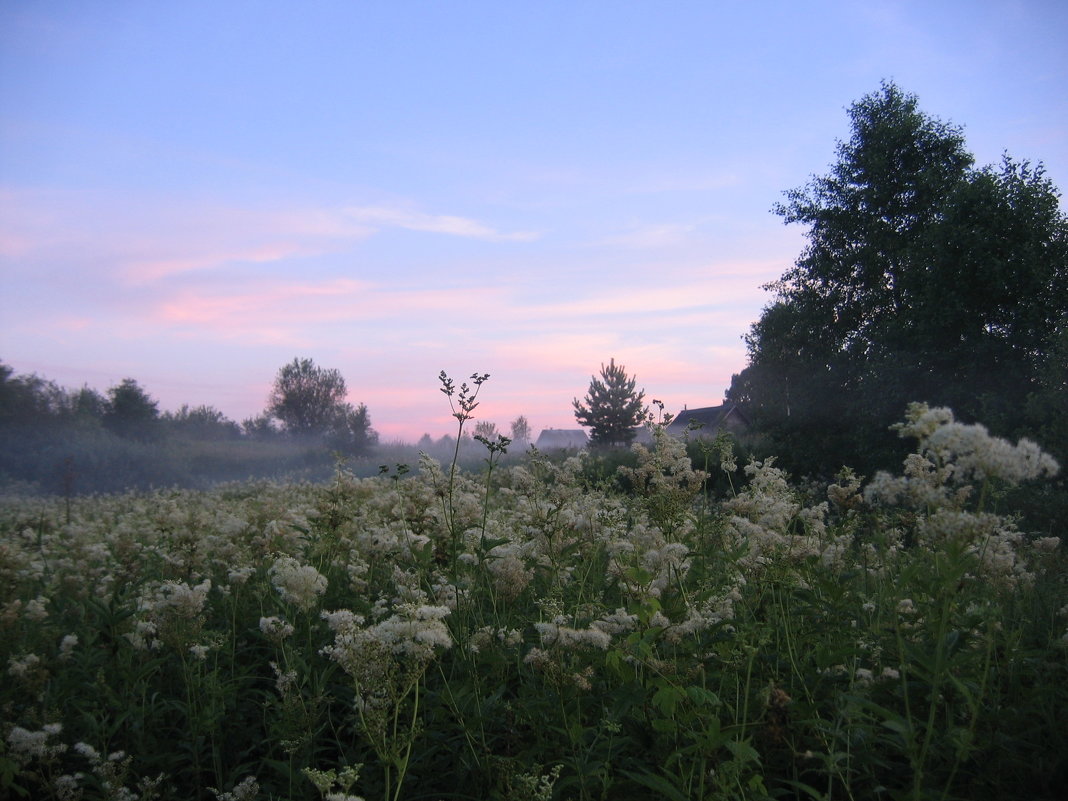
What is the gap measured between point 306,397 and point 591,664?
5757 cm

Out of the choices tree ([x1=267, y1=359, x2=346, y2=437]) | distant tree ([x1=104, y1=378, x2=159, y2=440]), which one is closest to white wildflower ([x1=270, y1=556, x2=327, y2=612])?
distant tree ([x1=104, y1=378, x2=159, y2=440])

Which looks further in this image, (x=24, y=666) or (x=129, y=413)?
(x=129, y=413)

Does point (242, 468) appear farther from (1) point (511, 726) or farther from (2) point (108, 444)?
(1) point (511, 726)

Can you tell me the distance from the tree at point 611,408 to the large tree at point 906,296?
1911 cm

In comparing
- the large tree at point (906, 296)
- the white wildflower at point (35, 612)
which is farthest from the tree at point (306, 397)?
the white wildflower at point (35, 612)

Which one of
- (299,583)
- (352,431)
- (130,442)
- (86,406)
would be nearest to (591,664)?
(299,583)

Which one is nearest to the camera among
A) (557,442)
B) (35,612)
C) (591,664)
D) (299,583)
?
(591,664)

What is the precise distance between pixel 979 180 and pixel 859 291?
17.9 ft

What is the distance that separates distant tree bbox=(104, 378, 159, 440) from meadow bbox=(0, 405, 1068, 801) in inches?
1404

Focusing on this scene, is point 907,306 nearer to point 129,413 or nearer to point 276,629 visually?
point 276,629

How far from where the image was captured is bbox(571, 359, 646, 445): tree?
1876 inches

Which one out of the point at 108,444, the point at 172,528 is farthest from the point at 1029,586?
the point at 108,444

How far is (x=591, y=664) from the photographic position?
344cm

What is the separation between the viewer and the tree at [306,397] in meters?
57.0
